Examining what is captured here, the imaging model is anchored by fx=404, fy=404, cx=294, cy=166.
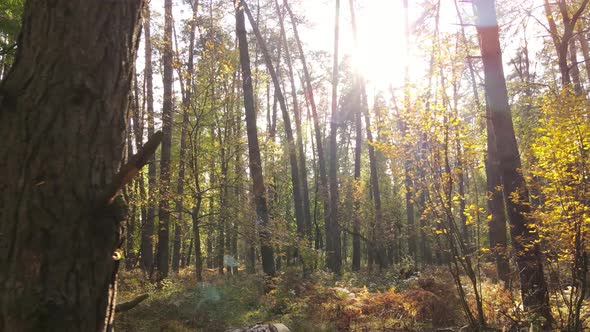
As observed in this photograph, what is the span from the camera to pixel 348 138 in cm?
3450

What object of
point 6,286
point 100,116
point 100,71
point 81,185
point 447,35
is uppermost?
point 447,35

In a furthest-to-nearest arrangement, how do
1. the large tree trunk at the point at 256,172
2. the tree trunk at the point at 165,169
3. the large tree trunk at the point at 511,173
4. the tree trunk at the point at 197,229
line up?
the tree trunk at the point at 165,169
the large tree trunk at the point at 256,172
the tree trunk at the point at 197,229
the large tree trunk at the point at 511,173

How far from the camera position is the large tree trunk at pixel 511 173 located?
632cm

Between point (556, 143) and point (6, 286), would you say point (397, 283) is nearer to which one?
point (556, 143)

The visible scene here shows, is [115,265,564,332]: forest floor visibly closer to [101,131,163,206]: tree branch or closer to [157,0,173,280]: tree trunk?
[157,0,173,280]: tree trunk

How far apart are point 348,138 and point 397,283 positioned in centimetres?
2203

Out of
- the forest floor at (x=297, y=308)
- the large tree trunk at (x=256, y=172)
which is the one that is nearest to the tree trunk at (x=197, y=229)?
the forest floor at (x=297, y=308)

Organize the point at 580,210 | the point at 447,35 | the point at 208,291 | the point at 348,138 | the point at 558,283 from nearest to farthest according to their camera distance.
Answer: the point at 580,210 < the point at 558,283 < the point at 447,35 < the point at 208,291 < the point at 348,138

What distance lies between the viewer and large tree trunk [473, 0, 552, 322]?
6324mm

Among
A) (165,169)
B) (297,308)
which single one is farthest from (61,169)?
(165,169)

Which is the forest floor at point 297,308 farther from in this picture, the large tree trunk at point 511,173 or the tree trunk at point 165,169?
the tree trunk at point 165,169

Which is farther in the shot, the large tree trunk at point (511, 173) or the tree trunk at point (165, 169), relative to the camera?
the tree trunk at point (165, 169)

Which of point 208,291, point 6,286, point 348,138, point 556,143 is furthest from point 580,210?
point 348,138

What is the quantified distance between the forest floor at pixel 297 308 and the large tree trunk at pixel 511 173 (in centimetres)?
52
